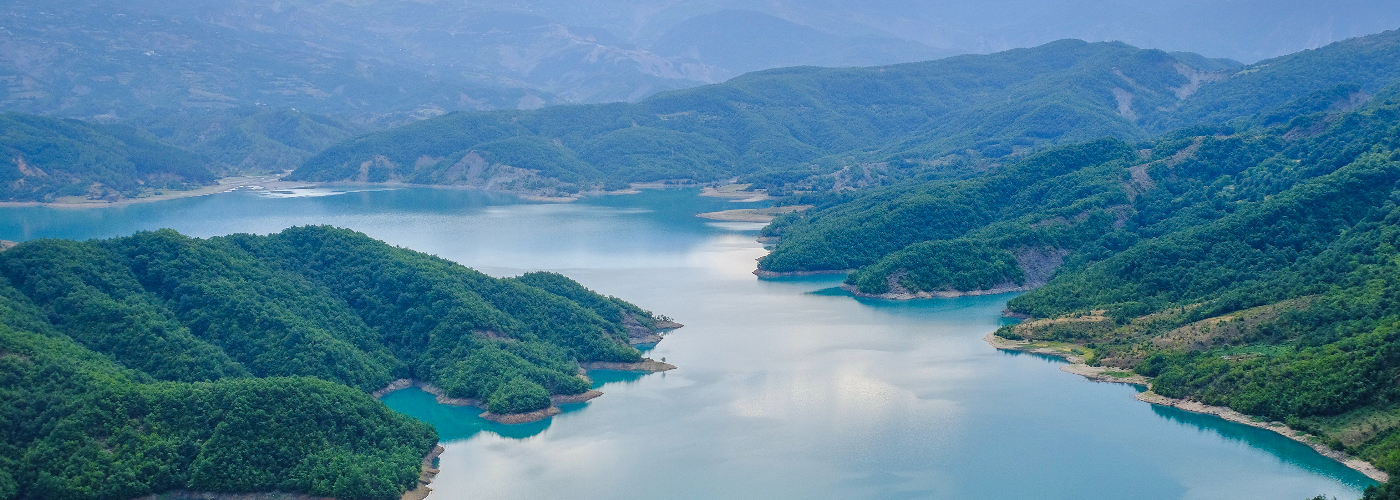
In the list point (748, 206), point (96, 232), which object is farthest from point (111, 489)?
point (748, 206)

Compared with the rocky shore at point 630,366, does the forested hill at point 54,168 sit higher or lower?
higher

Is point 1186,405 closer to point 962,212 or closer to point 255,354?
point 255,354

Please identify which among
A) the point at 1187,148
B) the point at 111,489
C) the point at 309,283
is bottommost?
the point at 111,489

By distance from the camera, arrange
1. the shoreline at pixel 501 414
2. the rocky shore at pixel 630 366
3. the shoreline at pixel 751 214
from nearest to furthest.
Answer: the shoreline at pixel 501 414, the rocky shore at pixel 630 366, the shoreline at pixel 751 214

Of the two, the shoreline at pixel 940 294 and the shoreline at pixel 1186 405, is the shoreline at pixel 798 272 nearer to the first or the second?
the shoreline at pixel 940 294

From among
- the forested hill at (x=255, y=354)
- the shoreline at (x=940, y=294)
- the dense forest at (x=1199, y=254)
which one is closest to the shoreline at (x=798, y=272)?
the dense forest at (x=1199, y=254)

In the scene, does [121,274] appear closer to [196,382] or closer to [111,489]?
[196,382]

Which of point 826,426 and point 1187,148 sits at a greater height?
point 1187,148
